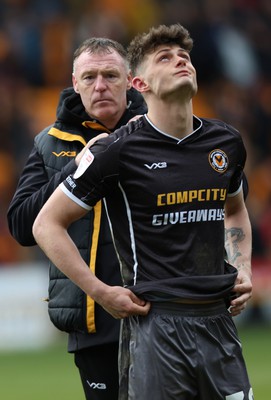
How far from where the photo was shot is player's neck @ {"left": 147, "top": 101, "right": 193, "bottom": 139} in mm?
5387

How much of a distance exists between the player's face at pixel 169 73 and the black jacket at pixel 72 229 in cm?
67

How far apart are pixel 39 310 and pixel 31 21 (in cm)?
485

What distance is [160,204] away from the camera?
5305mm

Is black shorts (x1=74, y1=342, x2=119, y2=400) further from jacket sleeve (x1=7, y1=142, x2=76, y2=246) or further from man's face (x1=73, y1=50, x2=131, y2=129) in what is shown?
man's face (x1=73, y1=50, x2=131, y2=129)

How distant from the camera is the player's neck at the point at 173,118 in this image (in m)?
5.39

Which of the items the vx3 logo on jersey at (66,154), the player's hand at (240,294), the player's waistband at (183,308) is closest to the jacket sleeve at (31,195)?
the vx3 logo on jersey at (66,154)

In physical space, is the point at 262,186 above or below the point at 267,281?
above

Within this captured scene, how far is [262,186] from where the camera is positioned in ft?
54.9

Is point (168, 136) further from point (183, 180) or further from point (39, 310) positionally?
point (39, 310)

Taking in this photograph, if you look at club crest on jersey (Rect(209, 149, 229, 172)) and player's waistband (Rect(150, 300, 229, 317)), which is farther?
club crest on jersey (Rect(209, 149, 229, 172))

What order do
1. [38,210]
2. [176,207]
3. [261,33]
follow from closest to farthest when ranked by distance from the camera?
[176,207], [38,210], [261,33]

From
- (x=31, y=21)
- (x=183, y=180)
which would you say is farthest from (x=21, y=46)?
(x=183, y=180)

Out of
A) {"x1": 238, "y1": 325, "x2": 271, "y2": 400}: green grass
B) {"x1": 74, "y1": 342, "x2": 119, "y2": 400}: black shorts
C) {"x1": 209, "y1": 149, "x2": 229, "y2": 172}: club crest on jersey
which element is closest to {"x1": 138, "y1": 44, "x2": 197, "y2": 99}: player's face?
{"x1": 209, "y1": 149, "x2": 229, "y2": 172}: club crest on jersey

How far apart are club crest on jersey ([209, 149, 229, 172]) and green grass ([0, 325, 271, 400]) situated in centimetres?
498
